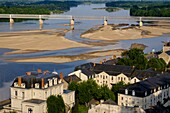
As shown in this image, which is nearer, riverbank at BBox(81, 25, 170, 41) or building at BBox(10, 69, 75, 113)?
building at BBox(10, 69, 75, 113)

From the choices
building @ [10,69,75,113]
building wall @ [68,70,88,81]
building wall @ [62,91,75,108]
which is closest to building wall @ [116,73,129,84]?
building wall @ [68,70,88,81]

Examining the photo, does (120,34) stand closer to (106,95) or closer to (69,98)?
(106,95)

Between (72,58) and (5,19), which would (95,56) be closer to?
(72,58)

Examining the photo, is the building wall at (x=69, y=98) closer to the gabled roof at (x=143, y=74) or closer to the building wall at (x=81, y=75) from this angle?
the building wall at (x=81, y=75)

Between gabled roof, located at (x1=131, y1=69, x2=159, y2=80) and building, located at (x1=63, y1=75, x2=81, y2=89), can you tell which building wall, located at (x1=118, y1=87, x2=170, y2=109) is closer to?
gabled roof, located at (x1=131, y1=69, x2=159, y2=80)

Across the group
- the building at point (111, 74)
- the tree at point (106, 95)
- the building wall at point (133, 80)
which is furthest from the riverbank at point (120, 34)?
the tree at point (106, 95)
